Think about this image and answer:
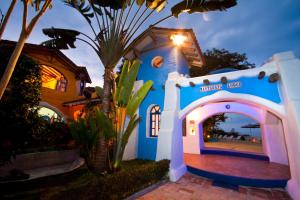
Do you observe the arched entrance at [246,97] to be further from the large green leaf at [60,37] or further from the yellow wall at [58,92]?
the yellow wall at [58,92]

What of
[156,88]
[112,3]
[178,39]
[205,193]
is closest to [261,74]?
[205,193]

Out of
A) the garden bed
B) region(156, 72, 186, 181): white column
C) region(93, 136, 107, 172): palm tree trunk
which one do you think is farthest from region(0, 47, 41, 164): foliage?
region(156, 72, 186, 181): white column

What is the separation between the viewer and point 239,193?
19.9 ft

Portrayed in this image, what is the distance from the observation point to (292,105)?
5.41 m

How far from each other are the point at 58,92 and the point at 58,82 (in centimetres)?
141

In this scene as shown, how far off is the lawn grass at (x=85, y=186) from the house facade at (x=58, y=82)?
974 cm

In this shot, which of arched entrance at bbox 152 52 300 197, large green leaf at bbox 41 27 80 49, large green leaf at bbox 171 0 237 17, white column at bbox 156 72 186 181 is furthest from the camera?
white column at bbox 156 72 186 181

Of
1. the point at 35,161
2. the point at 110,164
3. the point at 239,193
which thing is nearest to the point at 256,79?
the point at 239,193

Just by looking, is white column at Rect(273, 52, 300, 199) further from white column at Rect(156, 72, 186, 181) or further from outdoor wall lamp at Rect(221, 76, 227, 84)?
white column at Rect(156, 72, 186, 181)

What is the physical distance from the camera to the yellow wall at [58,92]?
1491cm

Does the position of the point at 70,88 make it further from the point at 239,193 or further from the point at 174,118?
the point at 239,193

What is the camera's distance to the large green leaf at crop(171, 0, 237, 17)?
597cm

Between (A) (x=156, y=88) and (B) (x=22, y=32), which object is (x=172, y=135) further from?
→ (B) (x=22, y=32)

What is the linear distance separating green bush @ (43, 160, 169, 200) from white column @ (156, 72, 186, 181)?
0.56 m
